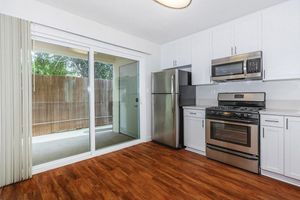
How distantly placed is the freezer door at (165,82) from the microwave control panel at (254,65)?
135 centimetres

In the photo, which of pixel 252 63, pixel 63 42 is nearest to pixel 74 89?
pixel 63 42

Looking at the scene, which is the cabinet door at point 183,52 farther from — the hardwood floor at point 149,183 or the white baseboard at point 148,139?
the hardwood floor at point 149,183

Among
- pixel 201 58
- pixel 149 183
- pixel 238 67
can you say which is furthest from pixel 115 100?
pixel 238 67

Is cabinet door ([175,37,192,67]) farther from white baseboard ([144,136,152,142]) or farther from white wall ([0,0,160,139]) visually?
white baseboard ([144,136,152,142])

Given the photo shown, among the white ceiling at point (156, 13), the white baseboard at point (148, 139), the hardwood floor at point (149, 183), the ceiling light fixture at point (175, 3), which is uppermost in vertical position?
the white ceiling at point (156, 13)

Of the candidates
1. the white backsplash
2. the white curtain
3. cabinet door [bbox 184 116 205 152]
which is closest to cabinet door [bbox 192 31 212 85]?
the white backsplash

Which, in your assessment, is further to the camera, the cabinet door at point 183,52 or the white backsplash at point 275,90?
the cabinet door at point 183,52

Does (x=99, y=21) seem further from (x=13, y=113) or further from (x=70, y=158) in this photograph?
(x=70, y=158)

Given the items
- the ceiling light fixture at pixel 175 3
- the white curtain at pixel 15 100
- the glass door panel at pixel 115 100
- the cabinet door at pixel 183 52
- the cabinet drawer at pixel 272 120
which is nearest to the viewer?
the ceiling light fixture at pixel 175 3

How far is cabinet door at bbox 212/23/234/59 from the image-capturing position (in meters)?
2.98

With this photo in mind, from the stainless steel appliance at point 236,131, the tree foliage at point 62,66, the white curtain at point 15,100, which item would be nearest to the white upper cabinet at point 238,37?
the stainless steel appliance at point 236,131

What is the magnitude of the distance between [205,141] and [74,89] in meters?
2.73

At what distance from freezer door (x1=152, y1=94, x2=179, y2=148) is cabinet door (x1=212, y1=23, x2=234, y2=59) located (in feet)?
4.07

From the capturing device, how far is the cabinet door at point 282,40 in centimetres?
230
